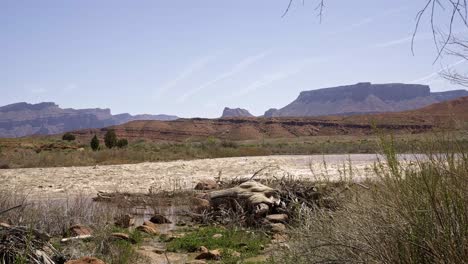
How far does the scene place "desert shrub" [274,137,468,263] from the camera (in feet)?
12.3

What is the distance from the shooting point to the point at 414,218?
3938 millimetres

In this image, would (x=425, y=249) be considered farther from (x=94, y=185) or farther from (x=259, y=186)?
(x=94, y=185)

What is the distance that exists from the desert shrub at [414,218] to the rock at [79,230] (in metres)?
5.67

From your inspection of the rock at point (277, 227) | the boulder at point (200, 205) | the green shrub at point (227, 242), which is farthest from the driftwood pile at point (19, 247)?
the boulder at point (200, 205)

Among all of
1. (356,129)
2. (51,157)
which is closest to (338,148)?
(51,157)

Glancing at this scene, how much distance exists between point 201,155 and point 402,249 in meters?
33.1

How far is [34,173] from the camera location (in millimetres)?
23422

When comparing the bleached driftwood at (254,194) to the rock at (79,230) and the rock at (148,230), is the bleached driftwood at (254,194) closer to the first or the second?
the rock at (148,230)

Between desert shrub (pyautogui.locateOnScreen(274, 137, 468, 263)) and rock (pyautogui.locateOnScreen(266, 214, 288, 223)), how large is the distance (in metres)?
5.84

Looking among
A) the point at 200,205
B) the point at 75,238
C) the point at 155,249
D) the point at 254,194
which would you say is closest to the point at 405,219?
the point at 155,249

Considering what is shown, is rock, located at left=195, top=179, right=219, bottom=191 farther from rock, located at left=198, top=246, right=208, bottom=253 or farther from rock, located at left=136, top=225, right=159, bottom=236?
rock, located at left=198, top=246, right=208, bottom=253

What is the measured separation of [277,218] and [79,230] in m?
4.05

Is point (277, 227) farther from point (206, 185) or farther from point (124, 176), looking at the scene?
point (124, 176)

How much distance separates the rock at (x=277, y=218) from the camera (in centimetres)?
1071
